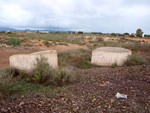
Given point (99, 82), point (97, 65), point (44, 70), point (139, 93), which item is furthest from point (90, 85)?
point (97, 65)

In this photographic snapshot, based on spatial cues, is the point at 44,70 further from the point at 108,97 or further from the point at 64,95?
the point at 108,97

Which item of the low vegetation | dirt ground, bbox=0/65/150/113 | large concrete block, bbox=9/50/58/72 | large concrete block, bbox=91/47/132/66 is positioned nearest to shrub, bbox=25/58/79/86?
the low vegetation

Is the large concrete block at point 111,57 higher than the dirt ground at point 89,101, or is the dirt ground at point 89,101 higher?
the large concrete block at point 111,57

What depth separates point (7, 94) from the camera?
380cm

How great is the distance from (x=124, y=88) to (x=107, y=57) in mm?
4673

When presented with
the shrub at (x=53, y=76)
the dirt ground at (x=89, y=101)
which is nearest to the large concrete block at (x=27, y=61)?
the shrub at (x=53, y=76)

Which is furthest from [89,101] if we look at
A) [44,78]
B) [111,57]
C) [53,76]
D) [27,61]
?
[111,57]

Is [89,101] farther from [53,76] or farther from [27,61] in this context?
[27,61]

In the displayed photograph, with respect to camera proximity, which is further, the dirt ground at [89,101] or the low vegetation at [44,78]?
the low vegetation at [44,78]

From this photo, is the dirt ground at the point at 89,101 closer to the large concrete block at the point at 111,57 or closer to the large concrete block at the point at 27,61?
the large concrete block at the point at 27,61

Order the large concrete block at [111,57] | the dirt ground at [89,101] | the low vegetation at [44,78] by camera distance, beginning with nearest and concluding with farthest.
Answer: the dirt ground at [89,101], the low vegetation at [44,78], the large concrete block at [111,57]

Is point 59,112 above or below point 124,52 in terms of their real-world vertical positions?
below

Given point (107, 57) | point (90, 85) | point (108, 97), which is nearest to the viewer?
point (108, 97)

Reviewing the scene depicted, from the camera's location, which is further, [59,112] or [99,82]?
[99,82]
